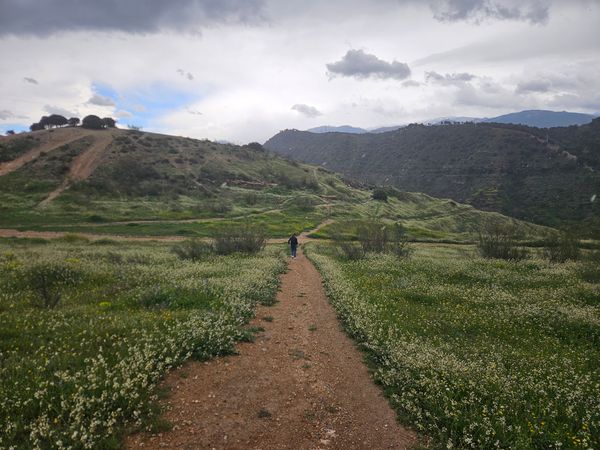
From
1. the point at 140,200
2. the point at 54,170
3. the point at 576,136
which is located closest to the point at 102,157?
the point at 54,170

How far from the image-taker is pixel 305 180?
11938 cm

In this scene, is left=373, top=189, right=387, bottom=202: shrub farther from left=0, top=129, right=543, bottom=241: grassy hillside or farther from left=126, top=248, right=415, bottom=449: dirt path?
left=126, top=248, right=415, bottom=449: dirt path

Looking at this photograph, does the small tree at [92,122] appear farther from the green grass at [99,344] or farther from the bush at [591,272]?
the bush at [591,272]

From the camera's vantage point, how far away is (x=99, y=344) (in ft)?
30.3

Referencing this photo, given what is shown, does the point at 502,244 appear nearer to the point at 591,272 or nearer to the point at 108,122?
the point at 591,272

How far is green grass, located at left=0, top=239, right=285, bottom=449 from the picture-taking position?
6516mm

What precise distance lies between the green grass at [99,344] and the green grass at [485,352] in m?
4.83

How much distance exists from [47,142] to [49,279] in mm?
102319

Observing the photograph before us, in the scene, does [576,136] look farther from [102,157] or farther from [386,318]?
[386,318]

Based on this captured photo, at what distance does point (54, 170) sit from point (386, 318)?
8982 centimetres

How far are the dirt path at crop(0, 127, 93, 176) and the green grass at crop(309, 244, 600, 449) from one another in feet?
300

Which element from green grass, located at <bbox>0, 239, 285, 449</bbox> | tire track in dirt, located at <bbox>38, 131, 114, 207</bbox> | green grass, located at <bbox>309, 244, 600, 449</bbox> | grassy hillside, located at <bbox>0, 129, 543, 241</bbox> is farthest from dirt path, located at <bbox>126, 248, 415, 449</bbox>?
tire track in dirt, located at <bbox>38, 131, 114, 207</bbox>

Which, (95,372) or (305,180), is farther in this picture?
(305,180)

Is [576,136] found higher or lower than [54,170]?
higher
